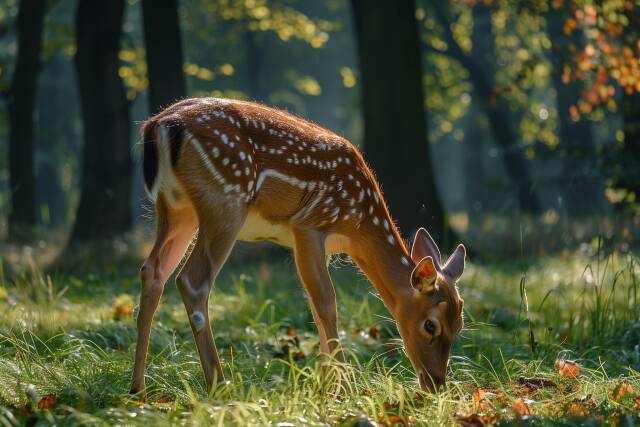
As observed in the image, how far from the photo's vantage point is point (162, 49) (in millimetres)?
13734

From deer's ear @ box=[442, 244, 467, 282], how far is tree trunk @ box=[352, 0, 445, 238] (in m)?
5.78

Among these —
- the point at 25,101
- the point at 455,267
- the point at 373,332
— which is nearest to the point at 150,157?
the point at 455,267

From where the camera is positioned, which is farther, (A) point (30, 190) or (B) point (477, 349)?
(A) point (30, 190)

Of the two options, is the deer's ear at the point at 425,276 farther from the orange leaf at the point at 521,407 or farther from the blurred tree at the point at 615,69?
the blurred tree at the point at 615,69

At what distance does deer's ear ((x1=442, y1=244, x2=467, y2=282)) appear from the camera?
6.05 metres

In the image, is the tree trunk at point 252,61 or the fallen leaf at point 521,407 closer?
the fallen leaf at point 521,407

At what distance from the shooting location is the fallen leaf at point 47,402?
4.76 meters

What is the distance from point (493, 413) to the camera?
4.74m

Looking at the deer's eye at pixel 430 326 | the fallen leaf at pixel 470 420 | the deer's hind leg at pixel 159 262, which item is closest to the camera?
the fallen leaf at pixel 470 420

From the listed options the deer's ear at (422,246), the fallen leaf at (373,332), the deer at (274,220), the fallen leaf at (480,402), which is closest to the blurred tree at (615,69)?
the fallen leaf at (373,332)

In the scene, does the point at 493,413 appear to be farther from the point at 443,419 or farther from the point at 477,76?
the point at 477,76

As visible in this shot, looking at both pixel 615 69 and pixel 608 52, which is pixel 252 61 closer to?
pixel 608 52

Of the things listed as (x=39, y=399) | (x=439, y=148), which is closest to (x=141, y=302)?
(x=39, y=399)

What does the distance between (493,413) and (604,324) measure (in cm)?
270
